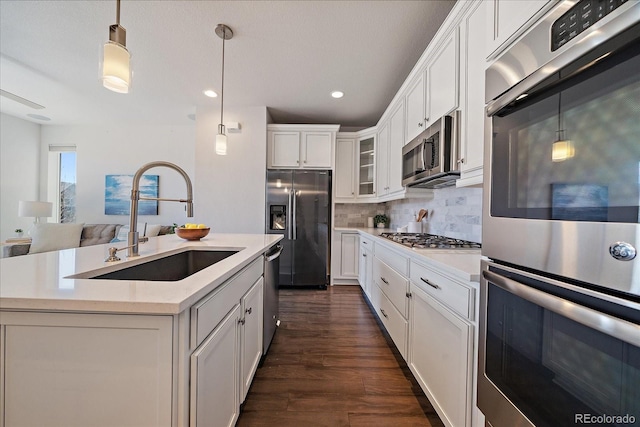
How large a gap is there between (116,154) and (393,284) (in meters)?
5.39

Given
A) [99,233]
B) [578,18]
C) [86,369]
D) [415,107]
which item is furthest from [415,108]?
[99,233]

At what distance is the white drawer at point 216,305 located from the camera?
726 millimetres

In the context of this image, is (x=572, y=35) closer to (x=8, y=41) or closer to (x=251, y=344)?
(x=251, y=344)

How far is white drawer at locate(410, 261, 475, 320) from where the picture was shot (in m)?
1.00

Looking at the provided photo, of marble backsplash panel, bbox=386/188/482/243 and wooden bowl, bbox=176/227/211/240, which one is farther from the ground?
marble backsplash panel, bbox=386/188/482/243

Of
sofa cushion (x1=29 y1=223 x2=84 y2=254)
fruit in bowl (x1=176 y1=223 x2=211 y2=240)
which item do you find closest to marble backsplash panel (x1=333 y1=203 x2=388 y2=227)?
fruit in bowl (x1=176 y1=223 x2=211 y2=240)

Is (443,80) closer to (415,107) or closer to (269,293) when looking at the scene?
(415,107)

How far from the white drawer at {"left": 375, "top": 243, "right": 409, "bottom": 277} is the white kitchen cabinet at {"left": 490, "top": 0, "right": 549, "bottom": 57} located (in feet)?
3.85

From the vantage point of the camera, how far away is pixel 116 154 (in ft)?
15.4

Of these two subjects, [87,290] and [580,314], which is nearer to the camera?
[580,314]

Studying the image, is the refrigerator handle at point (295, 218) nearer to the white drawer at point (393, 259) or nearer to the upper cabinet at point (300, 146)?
the upper cabinet at point (300, 146)

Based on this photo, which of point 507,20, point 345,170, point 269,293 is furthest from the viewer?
point 345,170

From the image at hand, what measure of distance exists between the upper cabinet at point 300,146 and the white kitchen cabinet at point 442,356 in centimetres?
264

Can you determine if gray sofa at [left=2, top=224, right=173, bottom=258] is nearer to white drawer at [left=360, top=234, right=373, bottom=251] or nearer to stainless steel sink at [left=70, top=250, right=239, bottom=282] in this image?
stainless steel sink at [left=70, top=250, right=239, bottom=282]
